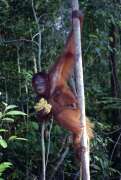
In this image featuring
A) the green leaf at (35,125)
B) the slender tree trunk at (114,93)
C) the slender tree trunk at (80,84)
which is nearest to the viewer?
the slender tree trunk at (80,84)

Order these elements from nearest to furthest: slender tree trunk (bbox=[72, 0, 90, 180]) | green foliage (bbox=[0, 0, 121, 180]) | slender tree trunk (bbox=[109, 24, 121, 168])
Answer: slender tree trunk (bbox=[72, 0, 90, 180])
green foliage (bbox=[0, 0, 121, 180])
slender tree trunk (bbox=[109, 24, 121, 168])

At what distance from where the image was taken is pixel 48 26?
14.9ft

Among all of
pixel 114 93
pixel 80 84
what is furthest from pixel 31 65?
pixel 80 84

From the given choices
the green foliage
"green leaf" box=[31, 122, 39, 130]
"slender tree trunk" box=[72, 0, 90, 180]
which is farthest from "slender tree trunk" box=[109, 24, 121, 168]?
"slender tree trunk" box=[72, 0, 90, 180]

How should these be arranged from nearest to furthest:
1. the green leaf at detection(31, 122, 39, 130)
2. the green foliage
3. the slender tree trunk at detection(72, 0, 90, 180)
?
1. the slender tree trunk at detection(72, 0, 90, 180)
2. the green foliage
3. the green leaf at detection(31, 122, 39, 130)

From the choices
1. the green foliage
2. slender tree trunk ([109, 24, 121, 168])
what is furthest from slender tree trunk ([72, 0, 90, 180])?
slender tree trunk ([109, 24, 121, 168])

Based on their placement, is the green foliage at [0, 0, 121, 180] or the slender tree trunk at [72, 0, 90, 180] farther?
the green foliage at [0, 0, 121, 180]

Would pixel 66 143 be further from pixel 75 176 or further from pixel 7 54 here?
pixel 7 54

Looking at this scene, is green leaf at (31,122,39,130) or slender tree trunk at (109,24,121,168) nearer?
green leaf at (31,122,39,130)

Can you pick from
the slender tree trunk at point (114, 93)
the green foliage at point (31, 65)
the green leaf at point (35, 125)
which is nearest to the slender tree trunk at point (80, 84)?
the green foliage at point (31, 65)

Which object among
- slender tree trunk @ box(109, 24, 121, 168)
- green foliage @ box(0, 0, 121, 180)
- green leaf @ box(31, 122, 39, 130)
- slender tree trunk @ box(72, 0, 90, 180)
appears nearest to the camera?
slender tree trunk @ box(72, 0, 90, 180)

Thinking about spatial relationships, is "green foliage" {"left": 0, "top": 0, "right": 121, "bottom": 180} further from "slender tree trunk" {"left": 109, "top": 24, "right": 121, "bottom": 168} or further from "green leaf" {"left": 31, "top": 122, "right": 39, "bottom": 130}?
"slender tree trunk" {"left": 109, "top": 24, "right": 121, "bottom": 168}

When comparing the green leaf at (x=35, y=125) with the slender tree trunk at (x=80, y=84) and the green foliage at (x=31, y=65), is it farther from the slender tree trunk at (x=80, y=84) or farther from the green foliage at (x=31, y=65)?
the slender tree trunk at (x=80, y=84)

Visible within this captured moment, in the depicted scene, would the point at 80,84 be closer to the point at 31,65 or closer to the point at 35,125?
the point at 35,125
